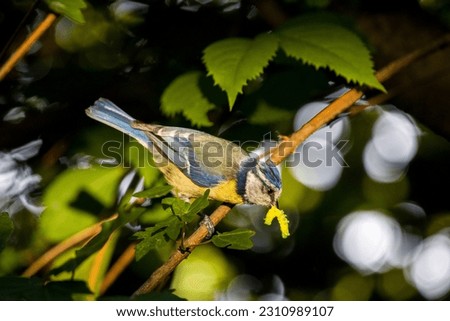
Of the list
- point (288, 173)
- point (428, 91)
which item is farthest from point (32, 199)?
point (428, 91)

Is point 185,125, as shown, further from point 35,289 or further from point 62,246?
point 35,289

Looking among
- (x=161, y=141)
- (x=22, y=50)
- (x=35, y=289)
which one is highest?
(x=22, y=50)

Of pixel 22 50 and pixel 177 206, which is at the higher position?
pixel 22 50

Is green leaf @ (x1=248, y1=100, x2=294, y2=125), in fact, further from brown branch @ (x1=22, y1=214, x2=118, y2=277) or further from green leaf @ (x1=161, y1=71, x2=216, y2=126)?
brown branch @ (x1=22, y1=214, x2=118, y2=277)

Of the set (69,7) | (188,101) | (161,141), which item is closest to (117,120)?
(161,141)

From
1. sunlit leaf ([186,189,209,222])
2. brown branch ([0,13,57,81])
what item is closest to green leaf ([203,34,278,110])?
sunlit leaf ([186,189,209,222])

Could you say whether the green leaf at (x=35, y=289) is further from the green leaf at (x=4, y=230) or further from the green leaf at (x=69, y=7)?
the green leaf at (x=69, y=7)

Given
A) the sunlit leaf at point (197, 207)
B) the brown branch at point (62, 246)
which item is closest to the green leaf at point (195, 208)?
the sunlit leaf at point (197, 207)
